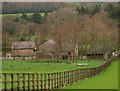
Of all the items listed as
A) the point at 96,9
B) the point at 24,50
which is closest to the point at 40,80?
the point at 24,50

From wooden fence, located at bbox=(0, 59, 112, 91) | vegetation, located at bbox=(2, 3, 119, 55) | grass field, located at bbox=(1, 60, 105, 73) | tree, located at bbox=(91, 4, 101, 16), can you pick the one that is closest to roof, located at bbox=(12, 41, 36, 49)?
vegetation, located at bbox=(2, 3, 119, 55)

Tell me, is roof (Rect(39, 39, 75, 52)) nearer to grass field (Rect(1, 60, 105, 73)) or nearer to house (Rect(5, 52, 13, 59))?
house (Rect(5, 52, 13, 59))

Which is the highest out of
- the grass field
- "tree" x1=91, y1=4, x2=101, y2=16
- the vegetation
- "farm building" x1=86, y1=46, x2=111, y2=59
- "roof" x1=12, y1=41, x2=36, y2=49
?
"tree" x1=91, y1=4, x2=101, y2=16

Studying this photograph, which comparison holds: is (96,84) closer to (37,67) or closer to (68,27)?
(37,67)

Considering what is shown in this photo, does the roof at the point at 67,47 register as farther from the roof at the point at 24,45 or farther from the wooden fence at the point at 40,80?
the wooden fence at the point at 40,80

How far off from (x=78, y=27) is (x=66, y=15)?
23798mm

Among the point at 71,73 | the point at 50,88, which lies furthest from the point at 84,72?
the point at 50,88

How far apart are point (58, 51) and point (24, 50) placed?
30.6 ft

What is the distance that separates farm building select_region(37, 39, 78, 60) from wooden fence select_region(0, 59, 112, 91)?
261 ft

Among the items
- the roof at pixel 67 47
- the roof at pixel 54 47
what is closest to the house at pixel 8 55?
the roof at pixel 54 47

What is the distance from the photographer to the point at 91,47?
13075cm

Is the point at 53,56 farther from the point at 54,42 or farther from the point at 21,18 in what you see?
the point at 21,18

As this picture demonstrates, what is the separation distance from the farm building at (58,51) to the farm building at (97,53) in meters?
3.76

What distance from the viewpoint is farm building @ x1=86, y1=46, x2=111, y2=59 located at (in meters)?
119
